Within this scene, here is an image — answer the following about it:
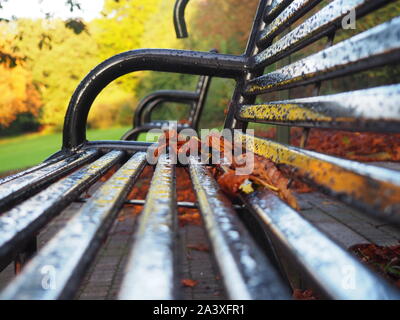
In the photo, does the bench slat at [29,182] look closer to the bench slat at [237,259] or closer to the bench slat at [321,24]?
the bench slat at [237,259]

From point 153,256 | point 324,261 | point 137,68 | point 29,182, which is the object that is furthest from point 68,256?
point 137,68

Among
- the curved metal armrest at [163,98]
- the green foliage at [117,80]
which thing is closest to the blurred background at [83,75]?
the green foliage at [117,80]

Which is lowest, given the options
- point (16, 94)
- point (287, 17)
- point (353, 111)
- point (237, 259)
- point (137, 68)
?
point (237, 259)

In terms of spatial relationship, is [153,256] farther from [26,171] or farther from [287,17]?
[287,17]

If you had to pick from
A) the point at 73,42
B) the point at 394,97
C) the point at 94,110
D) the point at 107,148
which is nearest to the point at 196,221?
the point at 107,148

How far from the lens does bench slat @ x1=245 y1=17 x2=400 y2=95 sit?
0.44 m

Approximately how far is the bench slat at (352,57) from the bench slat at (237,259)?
0.97 ft

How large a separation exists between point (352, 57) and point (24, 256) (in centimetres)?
86

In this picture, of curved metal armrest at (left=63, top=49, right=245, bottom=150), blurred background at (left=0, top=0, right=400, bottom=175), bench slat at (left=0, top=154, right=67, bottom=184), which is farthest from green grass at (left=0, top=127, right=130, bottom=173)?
bench slat at (left=0, top=154, right=67, bottom=184)

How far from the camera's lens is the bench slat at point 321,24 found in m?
0.59

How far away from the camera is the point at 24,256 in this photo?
35.1 inches

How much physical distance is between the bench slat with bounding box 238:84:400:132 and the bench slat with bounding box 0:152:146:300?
14.9 inches

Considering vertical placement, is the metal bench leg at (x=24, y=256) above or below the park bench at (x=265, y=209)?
below
